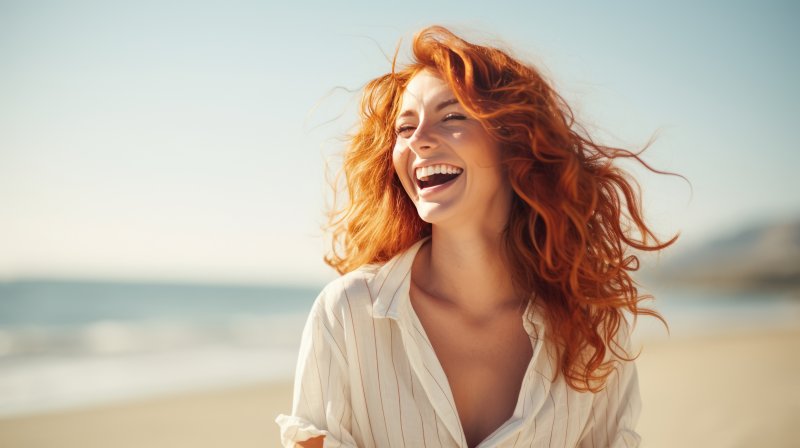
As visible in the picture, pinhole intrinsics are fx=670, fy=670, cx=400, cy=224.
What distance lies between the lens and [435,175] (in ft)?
8.83

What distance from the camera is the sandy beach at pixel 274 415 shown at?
570cm

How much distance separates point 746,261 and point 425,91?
32577mm

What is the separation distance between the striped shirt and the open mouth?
0.40 meters

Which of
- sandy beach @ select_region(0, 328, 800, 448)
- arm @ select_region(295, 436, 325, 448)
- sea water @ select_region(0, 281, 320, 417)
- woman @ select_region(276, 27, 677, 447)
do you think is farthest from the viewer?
sea water @ select_region(0, 281, 320, 417)

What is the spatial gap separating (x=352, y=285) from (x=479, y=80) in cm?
97

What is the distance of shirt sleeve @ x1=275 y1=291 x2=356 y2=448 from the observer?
97.5 inches

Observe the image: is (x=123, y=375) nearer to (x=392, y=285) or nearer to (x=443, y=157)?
(x=392, y=285)

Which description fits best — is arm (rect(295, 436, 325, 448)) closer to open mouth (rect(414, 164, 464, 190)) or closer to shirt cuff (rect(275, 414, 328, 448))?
shirt cuff (rect(275, 414, 328, 448))

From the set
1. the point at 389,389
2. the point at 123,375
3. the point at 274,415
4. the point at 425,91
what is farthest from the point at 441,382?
the point at 123,375

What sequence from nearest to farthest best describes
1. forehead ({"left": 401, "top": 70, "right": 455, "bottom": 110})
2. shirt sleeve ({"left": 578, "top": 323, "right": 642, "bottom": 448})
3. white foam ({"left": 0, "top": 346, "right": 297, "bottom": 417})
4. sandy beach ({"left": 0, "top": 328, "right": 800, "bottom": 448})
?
forehead ({"left": 401, "top": 70, "right": 455, "bottom": 110}) → shirt sleeve ({"left": 578, "top": 323, "right": 642, "bottom": 448}) → sandy beach ({"left": 0, "top": 328, "right": 800, "bottom": 448}) → white foam ({"left": 0, "top": 346, "right": 297, "bottom": 417})

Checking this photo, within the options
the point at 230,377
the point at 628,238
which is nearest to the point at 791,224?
the point at 230,377

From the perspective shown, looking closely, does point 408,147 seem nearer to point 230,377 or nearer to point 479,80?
point 479,80

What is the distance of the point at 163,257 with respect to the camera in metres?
30.3

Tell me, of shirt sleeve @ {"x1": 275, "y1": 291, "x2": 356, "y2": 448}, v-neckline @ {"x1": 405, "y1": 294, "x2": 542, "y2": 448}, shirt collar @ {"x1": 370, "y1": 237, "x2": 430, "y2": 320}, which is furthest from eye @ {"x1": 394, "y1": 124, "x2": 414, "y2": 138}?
shirt sleeve @ {"x1": 275, "y1": 291, "x2": 356, "y2": 448}
